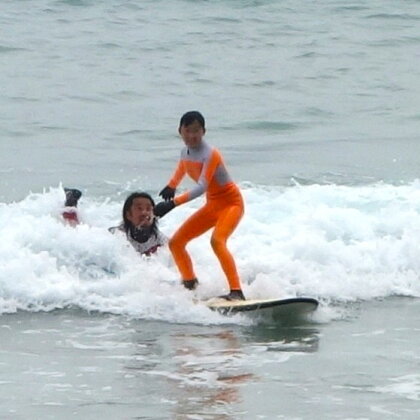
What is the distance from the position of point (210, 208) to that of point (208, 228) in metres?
0.18

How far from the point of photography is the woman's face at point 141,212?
39.9ft

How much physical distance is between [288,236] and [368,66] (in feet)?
34.8

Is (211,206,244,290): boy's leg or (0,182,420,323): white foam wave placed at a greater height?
(211,206,244,290): boy's leg

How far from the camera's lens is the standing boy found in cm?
1143

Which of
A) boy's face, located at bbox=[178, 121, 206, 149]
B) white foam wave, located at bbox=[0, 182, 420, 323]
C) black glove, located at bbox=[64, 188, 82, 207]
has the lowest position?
white foam wave, located at bbox=[0, 182, 420, 323]

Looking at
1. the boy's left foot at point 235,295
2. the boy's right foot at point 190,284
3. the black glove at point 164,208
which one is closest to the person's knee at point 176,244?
the boy's right foot at point 190,284

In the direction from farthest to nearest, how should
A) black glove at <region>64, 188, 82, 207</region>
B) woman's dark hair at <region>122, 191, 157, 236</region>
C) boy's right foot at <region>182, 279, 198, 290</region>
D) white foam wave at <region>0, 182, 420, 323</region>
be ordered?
black glove at <region>64, 188, 82, 207</region> < woman's dark hair at <region>122, 191, 157, 236</region> < boy's right foot at <region>182, 279, 198, 290</region> < white foam wave at <region>0, 182, 420, 323</region>

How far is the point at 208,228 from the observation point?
38.8 feet

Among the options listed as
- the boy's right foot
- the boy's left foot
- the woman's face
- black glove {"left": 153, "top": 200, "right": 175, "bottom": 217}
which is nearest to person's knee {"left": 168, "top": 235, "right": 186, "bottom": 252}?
the boy's right foot

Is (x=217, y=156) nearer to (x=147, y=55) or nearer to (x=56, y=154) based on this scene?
(x=56, y=154)

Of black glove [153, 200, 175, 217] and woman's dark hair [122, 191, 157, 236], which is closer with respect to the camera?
black glove [153, 200, 175, 217]

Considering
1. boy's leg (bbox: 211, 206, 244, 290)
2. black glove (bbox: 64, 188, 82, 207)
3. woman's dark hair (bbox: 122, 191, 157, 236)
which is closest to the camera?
boy's leg (bbox: 211, 206, 244, 290)

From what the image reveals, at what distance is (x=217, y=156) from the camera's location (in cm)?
1156

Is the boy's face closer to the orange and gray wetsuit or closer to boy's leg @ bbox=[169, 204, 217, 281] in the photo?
the orange and gray wetsuit
